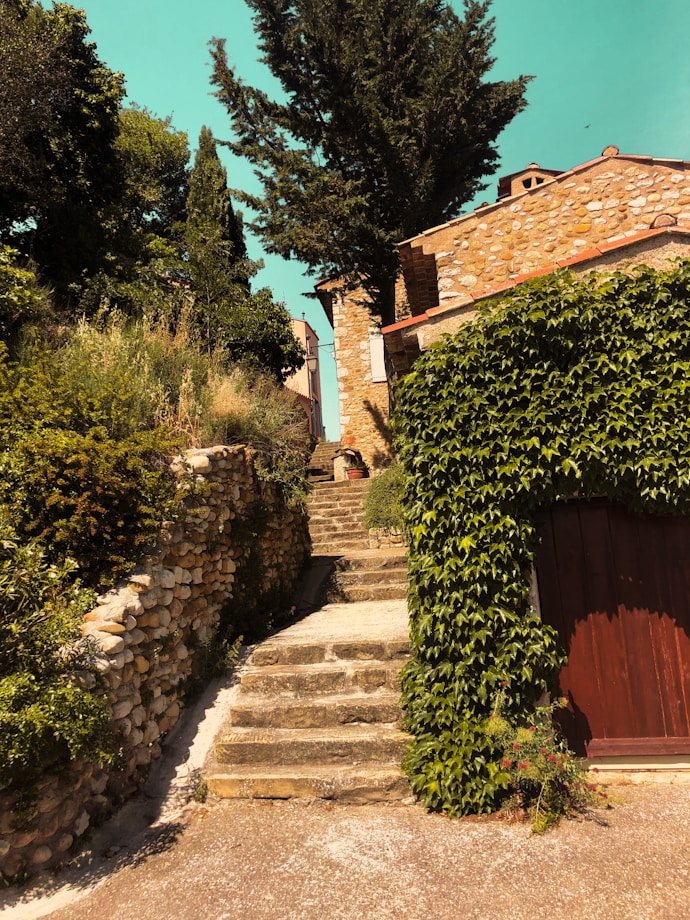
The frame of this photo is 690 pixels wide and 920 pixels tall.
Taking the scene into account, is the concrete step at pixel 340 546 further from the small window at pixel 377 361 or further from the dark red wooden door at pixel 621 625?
the small window at pixel 377 361

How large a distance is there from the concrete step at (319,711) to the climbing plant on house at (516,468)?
0.35 m

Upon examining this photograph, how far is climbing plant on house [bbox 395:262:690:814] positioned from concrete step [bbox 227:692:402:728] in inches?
13.9

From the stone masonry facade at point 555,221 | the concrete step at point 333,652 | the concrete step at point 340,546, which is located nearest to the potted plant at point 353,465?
the concrete step at point 340,546

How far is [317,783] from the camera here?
12.5 ft

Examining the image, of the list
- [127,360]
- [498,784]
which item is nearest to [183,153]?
[127,360]

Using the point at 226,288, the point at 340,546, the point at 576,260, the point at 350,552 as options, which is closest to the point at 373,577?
the point at 350,552

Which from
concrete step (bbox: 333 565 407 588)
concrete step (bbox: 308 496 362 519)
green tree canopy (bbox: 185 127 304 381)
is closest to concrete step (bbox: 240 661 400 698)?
concrete step (bbox: 333 565 407 588)

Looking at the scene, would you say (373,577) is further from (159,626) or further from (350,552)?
(159,626)

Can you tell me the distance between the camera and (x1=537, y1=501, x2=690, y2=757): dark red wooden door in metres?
4.00

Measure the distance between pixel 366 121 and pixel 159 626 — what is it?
11234mm

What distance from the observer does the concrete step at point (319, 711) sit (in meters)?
4.21

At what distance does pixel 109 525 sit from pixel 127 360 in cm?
271

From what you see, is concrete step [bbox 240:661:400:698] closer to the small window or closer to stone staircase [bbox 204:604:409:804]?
stone staircase [bbox 204:604:409:804]

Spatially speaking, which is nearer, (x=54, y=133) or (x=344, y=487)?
(x=54, y=133)
